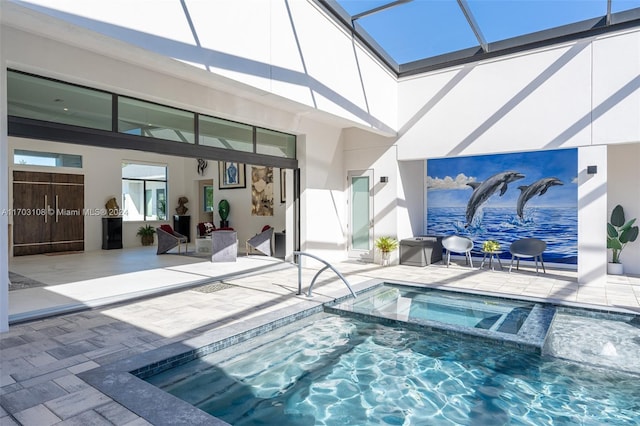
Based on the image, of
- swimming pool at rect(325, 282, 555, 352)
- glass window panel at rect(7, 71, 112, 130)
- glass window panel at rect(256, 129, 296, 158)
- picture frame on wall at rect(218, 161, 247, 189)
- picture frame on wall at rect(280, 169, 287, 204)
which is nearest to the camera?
swimming pool at rect(325, 282, 555, 352)

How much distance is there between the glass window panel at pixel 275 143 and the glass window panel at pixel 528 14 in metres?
4.40

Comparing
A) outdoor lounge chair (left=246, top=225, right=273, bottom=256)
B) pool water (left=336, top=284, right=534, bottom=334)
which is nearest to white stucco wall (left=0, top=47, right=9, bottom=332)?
pool water (left=336, top=284, right=534, bottom=334)

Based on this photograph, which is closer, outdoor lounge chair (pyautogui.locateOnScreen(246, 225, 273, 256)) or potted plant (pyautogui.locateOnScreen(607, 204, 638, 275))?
potted plant (pyautogui.locateOnScreen(607, 204, 638, 275))

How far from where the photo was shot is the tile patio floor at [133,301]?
9.23 ft

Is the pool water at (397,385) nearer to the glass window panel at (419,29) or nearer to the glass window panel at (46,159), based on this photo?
the glass window panel at (419,29)

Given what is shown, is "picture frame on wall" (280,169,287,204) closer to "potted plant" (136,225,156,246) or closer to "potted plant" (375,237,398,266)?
"potted plant" (375,237,398,266)

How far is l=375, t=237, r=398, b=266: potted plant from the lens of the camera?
29.7ft

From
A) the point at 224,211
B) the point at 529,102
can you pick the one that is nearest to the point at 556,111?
the point at 529,102

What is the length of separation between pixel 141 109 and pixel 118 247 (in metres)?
7.75

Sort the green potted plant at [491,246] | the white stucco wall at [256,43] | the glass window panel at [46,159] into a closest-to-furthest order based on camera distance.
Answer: the white stucco wall at [256,43], the green potted plant at [491,246], the glass window panel at [46,159]

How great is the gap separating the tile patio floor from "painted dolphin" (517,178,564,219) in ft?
5.23

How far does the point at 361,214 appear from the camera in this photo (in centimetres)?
981

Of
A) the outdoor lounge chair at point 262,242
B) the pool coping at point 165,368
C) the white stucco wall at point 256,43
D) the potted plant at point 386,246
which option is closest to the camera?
the pool coping at point 165,368

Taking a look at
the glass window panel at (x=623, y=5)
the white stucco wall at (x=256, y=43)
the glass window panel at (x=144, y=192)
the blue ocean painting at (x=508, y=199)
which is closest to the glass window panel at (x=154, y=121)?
the white stucco wall at (x=256, y=43)
